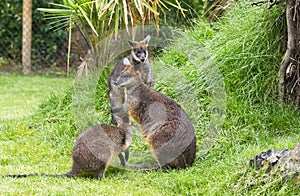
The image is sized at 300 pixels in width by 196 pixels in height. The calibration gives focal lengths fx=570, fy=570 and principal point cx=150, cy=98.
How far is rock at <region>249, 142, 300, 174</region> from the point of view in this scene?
13.2 ft

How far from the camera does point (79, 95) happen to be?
6.93 meters

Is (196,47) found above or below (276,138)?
above

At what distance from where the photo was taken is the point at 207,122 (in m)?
6.09

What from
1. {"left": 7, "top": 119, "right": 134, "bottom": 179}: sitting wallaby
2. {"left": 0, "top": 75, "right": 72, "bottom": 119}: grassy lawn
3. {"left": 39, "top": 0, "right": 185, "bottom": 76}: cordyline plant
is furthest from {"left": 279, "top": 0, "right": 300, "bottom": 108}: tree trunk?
{"left": 0, "top": 75, "right": 72, "bottom": 119}: grassy lawn

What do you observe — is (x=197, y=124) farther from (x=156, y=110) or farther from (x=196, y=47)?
(x=196, y=47)

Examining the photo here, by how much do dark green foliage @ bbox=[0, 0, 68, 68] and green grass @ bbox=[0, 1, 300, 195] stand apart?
4.05 m

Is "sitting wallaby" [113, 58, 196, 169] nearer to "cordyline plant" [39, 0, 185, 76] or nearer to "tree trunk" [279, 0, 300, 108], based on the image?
"cordyline plant" [39, 0, 185, 76]

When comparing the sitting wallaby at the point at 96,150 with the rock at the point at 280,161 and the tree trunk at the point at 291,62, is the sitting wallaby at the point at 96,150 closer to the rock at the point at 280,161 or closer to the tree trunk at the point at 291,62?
the rock at the point at 280,161

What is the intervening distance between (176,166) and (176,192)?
0.66 metres

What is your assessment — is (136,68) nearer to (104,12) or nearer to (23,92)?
(104,12)

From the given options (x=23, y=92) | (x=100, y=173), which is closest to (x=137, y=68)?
(x=100, y=173)

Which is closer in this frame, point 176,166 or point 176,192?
point 176,192

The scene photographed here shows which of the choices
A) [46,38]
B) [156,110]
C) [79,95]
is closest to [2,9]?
[46,38]

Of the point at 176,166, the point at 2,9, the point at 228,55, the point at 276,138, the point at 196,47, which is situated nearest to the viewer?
the point at 176,166
